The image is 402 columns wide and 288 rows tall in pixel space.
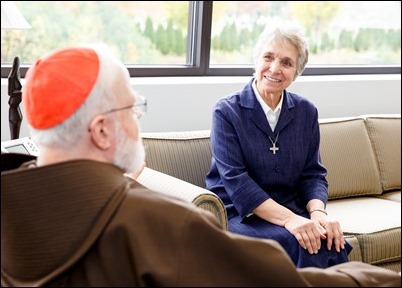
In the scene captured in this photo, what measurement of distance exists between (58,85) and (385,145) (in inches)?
108

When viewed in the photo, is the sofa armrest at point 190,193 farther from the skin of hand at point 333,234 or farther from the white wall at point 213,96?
the white wall at point 213,96

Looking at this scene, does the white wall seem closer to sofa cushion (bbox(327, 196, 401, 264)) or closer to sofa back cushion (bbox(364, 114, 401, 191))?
sofa back cushion (bbox(364, 114, 401, 191))

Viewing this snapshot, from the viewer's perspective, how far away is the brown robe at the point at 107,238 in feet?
5.21

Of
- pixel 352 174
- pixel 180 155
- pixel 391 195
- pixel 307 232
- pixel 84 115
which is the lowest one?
pixel 391 195

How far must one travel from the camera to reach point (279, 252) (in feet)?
5.58

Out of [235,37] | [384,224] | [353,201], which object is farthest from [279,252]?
[235,37]

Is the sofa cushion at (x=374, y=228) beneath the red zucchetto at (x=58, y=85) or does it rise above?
beneath

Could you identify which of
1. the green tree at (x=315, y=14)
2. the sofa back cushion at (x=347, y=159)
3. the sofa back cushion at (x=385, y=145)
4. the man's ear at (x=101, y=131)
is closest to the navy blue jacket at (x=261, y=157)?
the sofa back cushion at (x=347, y=159)

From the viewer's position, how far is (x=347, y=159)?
390cm

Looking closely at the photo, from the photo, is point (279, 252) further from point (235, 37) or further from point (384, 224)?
point (235, 37)

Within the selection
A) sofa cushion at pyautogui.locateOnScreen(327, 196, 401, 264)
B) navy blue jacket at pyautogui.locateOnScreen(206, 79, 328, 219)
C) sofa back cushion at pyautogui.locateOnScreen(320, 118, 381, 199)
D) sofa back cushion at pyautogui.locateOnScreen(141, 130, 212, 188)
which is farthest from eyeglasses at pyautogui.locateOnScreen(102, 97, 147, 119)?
sofa back cushion at pyautogui.locateOnScreen(320, 118, 381, 199)

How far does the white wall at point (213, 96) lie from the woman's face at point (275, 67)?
91 centimetres

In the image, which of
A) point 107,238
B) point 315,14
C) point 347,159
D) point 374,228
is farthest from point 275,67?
point 315,14

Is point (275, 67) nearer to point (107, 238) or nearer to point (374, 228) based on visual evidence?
point (374, 228)
